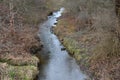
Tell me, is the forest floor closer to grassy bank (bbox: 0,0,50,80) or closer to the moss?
grassy bank (bbox: 0,0,50,80)

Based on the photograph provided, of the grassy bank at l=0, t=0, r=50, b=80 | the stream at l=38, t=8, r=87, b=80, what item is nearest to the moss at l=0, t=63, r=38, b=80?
the grassy bank at l=0, t=0, r=50, b=80

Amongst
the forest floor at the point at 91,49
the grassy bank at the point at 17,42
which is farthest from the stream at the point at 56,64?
the grassy bank at the point at 17,42

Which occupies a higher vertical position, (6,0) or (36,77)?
(6,0)

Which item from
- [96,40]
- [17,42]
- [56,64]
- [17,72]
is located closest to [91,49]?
[96,40]

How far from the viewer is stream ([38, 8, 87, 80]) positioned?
913 inches

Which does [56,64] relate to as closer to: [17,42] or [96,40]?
[96,40]

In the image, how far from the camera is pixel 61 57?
2858 cm

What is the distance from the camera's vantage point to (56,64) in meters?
26.4

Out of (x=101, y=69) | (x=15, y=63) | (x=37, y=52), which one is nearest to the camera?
(x=101, y=69)

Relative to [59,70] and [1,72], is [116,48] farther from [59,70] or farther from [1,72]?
[1,72]

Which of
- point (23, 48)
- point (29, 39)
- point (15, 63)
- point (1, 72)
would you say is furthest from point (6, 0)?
point (1, 72)

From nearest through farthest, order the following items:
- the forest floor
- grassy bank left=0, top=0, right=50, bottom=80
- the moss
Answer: the moss → grassy bank left=0, top=0, right=50, bottom=80 → the forest floor

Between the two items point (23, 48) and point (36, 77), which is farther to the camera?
point (23, 48)

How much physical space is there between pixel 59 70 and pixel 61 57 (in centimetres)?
399
